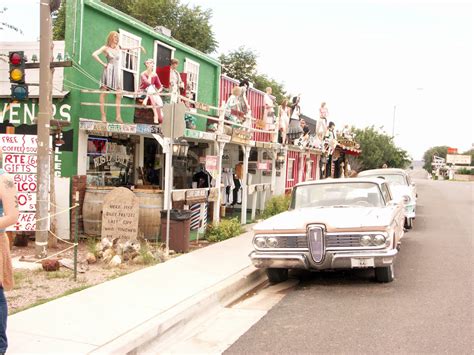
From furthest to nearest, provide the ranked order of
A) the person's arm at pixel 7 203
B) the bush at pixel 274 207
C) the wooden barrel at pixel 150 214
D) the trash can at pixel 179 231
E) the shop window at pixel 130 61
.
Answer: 1. the bush at pixel 274 207
2. the shop window at pixel 130 61
3. the wooden barrel at pixel 150 214
4. the trash can at pixel 179 231
5. the person's arm at pixel 7 203

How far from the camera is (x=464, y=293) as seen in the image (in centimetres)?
720

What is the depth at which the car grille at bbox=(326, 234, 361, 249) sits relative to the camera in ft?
24.0

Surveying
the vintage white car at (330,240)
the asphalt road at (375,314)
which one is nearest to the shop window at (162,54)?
the vintage white car at (330,240)

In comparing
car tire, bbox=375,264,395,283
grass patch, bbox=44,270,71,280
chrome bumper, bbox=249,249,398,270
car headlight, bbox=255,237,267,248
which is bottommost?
grass patch, bbox=44,270,71,280

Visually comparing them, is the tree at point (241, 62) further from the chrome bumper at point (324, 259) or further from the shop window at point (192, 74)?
→ the chrome bumper at point (324, 259)

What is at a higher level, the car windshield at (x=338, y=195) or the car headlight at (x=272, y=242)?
the car windshield at (x=338, y=195)

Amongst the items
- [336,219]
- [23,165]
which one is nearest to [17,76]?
[23,165]

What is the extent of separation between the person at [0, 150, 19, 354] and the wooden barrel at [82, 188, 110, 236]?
21.2ft

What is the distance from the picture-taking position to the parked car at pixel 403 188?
571 inches

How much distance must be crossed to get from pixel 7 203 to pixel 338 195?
5.78 metres

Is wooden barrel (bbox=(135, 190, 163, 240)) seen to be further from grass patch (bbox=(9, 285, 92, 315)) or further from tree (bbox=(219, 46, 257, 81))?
tree (bbox=(219, 46, 257, 81))

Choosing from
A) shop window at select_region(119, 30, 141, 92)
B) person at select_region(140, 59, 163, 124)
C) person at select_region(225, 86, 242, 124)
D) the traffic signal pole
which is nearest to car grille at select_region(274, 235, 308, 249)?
the traffic signal pole

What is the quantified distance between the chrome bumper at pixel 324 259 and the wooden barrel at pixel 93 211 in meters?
4.34

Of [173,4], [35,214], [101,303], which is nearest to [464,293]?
[101,303]
